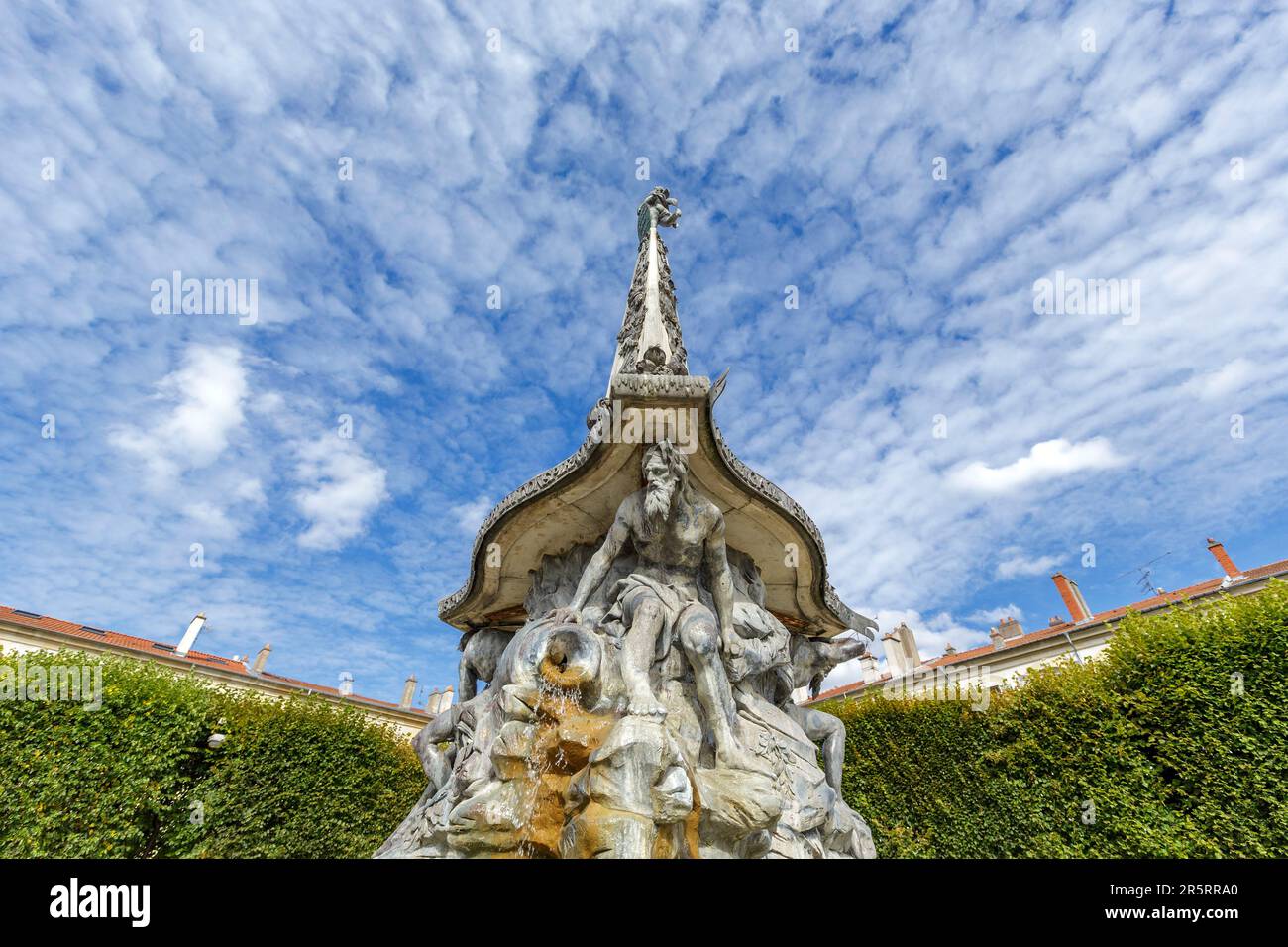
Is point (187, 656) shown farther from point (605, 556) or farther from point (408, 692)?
point (605, 556)

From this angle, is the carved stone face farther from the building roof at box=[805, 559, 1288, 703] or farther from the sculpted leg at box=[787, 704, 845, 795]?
the building roof at box=[805, 559, 1288, 703]

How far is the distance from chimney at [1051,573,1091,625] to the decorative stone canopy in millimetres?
28405

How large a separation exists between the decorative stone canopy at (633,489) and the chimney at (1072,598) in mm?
28405

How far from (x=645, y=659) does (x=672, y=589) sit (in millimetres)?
712

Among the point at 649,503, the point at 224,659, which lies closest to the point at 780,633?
the point at 649,503

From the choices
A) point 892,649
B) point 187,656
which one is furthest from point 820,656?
point 187,656

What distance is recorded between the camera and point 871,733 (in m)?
13.0

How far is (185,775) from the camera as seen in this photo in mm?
11492

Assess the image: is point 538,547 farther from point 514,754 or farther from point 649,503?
point 514,754

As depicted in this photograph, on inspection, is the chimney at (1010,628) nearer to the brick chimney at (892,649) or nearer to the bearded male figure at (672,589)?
the brick chimney at (892,649)

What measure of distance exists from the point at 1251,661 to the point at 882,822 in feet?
22.2

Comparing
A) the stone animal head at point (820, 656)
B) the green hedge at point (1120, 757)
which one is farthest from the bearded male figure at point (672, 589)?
the green hedge at point (1120, 757)

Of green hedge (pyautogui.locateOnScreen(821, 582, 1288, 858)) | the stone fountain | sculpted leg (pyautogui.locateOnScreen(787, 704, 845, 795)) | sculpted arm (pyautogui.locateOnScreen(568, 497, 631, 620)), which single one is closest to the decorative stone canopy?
the stone fountain

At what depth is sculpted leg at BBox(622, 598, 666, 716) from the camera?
13.0 feet
